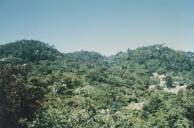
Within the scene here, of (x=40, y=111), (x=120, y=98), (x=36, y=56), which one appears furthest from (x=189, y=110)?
(x=36, y=56)

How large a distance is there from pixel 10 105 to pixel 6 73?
2948 millimetres

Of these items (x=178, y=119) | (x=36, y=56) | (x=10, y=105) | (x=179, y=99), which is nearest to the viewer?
(x=10, y=105)

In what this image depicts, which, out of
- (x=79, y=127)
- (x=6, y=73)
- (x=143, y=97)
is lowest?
(x=143, y=97)

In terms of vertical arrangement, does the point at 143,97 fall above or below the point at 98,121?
below

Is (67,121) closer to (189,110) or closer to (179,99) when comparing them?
(189,110)

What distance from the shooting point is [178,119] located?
53125 mm

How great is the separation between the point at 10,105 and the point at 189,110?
37154 millimetres

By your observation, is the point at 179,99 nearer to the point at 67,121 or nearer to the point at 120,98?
the point at 120,98

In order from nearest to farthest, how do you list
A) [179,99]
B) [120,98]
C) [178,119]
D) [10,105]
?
[10,105] < [178,119] < [179,99] < [120,98]

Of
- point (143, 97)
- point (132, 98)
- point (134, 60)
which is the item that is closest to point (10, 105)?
point (132, 98)

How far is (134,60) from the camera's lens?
19488cm

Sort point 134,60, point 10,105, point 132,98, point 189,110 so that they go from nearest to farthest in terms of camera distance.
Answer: point 10,105, point 189,110, point 132,98, point 134,60

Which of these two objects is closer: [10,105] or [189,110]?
[10,105]

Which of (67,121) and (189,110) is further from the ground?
(67,121)
